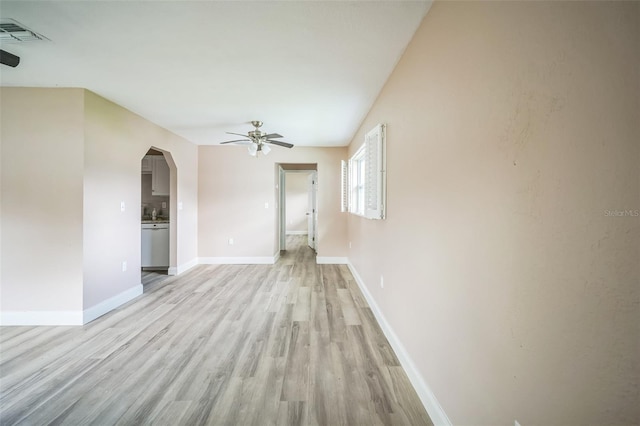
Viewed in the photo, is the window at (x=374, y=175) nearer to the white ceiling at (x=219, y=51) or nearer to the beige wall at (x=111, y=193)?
the white ceiling at (x=219, y=51)

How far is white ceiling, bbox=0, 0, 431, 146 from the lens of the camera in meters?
1.57

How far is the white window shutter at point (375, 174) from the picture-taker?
2.52 meters

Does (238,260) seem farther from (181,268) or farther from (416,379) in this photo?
(416,379)

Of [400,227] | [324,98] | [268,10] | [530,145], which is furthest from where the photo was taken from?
[324,98]

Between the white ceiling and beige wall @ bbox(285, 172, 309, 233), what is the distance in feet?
23.2

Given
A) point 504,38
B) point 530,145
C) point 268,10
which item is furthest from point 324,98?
point 530,145

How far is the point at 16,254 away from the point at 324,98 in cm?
349

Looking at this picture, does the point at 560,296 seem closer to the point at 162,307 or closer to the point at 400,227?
the point at 400,227

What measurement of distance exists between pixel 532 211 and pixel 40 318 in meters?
4.07

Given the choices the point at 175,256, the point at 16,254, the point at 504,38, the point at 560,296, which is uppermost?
the point at 504,38

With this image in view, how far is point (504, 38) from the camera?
0.92 meters

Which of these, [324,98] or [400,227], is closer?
[400,227]

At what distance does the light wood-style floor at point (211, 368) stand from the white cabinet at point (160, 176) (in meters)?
2.46

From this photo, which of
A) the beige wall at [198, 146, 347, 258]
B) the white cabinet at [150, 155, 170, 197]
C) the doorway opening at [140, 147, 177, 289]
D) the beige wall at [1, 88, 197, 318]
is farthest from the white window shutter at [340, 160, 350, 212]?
the beige wall at [1, 88, 197, 318]
